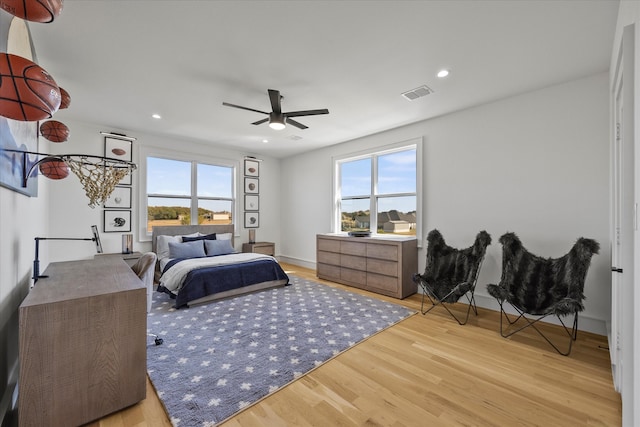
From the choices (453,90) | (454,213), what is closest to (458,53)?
(453,90)

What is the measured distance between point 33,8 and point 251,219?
5812mm

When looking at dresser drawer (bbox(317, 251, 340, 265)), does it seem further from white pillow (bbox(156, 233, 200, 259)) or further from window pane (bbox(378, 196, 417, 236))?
white pillow (bbox(156, 233, 200, 259))

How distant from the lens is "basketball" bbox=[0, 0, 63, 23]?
0.79 metres

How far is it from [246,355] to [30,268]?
2.18 metres

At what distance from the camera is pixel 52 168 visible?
2.17 meters

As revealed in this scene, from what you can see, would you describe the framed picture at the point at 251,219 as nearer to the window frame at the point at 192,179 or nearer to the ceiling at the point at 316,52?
the window frame at the point at 192,179

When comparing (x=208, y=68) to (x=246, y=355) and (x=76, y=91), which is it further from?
(x=246, y=355)

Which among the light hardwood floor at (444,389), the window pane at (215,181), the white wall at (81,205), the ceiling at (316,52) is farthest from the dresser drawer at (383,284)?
the white wall at (81,205)

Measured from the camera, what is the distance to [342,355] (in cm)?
246

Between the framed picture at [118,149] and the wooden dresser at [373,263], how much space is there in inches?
150

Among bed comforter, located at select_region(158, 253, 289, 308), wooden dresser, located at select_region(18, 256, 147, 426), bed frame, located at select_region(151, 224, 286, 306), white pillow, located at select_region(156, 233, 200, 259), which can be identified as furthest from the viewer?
white pillow, located at select_region(156, 233, 200, 259)

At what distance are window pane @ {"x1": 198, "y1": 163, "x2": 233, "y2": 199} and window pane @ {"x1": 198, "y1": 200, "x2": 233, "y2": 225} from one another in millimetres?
163

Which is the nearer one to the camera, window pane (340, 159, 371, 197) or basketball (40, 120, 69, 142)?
basketball (40, 120, 69, 142)

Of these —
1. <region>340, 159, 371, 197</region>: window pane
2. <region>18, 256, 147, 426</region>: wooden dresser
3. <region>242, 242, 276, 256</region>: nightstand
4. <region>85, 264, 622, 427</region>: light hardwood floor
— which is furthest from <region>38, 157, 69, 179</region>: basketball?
<region>340, 159, 371, 197</region>: window pane
